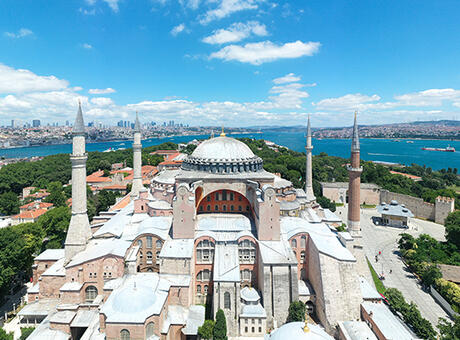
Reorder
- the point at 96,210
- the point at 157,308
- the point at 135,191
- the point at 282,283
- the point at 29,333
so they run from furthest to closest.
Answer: the point at 96,210
the point at 135,191
the point at 282,283
the point at 29,333
the point at 157,308

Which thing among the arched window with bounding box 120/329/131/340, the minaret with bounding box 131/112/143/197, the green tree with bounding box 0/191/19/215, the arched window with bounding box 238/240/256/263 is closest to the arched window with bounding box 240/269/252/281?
the arched window with bounding box 238/240/256/263

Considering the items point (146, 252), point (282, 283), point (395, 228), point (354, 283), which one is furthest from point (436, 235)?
point (146, 252)

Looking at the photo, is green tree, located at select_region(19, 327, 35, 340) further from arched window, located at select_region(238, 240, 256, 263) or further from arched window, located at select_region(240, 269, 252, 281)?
arched window, located at select_region(238, 240, 256, 263)

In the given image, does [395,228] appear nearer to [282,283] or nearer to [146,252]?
[282,283]

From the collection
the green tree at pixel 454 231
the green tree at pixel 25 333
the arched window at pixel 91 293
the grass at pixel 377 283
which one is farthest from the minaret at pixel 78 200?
the green tree at pixel 454 231

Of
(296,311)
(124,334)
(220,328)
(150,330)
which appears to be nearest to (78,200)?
(124,334)

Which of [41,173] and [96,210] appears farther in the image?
[41,173]

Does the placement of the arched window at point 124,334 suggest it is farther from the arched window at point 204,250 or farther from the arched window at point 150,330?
the arched window at point 204,250

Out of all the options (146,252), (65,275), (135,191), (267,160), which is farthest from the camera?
(267,160)
